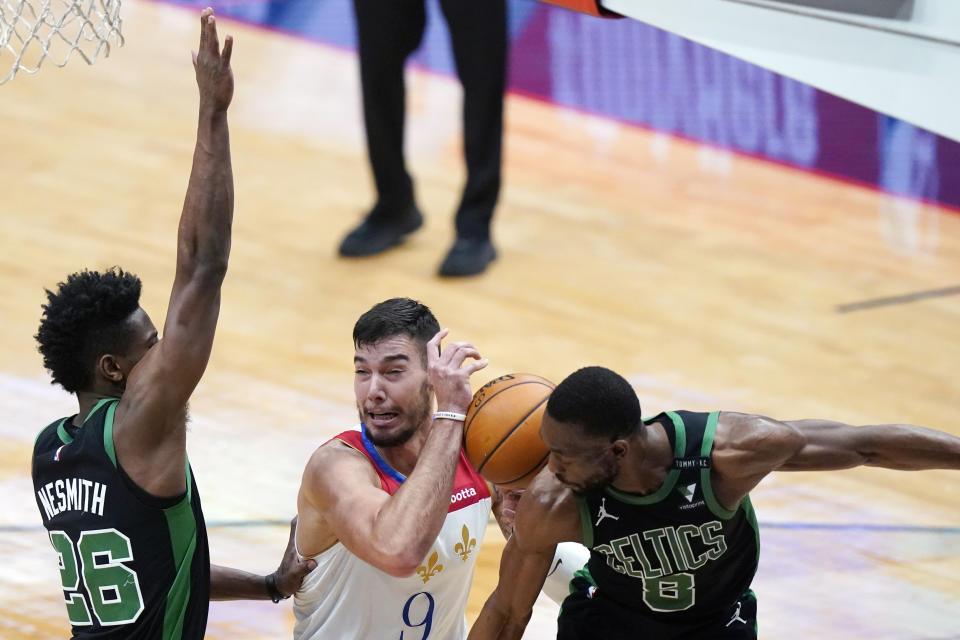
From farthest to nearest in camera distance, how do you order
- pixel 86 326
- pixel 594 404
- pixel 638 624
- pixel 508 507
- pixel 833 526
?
pixel 833 526, pixel 508 507, pixel 638 624, pixel 86 326, pixel 594 404

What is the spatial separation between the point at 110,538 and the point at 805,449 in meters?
1.84

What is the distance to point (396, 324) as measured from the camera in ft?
12.3

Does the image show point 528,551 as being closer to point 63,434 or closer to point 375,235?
point 63,434

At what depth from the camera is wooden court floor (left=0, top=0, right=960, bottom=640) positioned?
5.21 m

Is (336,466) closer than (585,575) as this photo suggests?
Yes

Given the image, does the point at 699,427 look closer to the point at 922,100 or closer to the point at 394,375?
the point at 394,375

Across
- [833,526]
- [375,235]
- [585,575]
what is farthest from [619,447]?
[375,235]

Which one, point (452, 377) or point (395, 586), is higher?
point (452, 377)

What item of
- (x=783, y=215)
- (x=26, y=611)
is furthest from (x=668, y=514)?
(x=783, y=215)

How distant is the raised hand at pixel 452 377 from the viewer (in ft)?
11.1

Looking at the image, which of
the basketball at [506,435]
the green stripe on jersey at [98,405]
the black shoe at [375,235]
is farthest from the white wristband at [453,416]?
the black shoe at [375,235]

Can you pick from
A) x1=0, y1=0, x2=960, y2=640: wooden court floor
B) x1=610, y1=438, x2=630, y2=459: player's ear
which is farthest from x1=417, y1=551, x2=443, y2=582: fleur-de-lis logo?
x1=0, y1=0, x2=960, y2=640: wooden court floor

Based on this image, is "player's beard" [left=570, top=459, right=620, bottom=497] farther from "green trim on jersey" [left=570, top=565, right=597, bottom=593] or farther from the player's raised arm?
the player's raised arm

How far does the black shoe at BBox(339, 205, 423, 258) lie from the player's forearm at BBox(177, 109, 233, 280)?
4.59m
